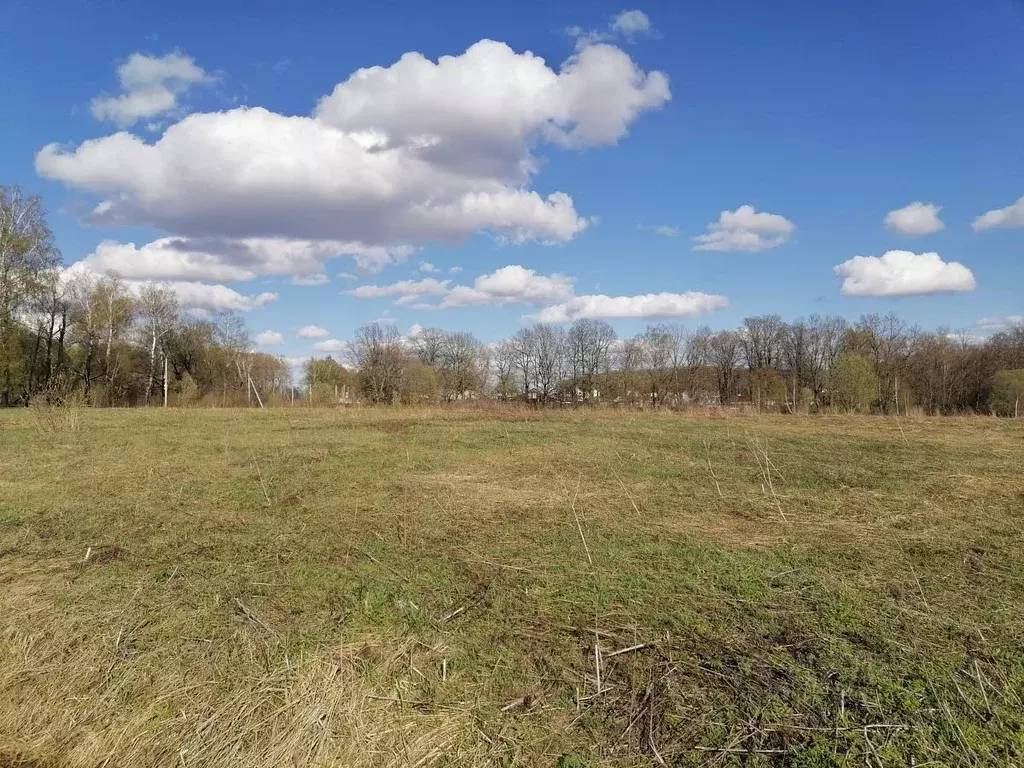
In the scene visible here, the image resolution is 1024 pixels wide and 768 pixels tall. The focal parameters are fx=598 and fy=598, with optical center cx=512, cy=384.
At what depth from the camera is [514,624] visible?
12.8ft

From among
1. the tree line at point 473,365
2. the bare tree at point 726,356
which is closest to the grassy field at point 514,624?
the tree line at point 473,365

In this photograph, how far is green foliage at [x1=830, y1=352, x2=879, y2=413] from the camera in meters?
32.3

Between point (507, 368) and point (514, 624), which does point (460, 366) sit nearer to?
point (507, 368)

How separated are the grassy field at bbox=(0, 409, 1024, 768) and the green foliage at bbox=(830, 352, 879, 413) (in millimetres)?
26684

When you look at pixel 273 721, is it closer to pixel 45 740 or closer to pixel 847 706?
pixel 45 740

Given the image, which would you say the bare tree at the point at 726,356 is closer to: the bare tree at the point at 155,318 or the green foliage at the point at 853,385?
the green foliage at the point at 853,385

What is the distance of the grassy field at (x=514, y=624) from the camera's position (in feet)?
9.19

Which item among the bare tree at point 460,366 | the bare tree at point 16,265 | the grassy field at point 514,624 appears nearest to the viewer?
the grassy field at point 514,624

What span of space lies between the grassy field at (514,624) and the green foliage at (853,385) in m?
26.7

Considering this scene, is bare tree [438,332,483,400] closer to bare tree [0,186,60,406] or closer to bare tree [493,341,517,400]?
bare tree [493,341,517,400]

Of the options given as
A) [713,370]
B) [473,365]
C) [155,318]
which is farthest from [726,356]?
[155,318]

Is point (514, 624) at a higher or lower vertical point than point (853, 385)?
lower

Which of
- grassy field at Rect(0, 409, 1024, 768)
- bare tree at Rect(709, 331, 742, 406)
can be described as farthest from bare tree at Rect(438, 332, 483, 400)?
grassy field at Rect(0, 409, 1024, 768)

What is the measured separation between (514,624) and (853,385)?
34.1 metres
